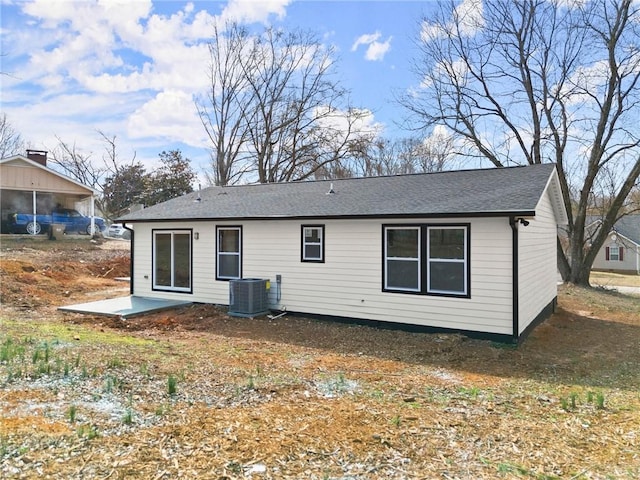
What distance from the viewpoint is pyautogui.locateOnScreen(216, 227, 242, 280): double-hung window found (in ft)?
35.8

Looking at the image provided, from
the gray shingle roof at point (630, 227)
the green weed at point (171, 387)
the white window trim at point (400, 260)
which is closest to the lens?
the green weed at point (171, 387)

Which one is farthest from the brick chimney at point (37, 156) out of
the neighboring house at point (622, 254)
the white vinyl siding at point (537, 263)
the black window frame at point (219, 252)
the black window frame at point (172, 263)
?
the neighboring house at point (622, 254)

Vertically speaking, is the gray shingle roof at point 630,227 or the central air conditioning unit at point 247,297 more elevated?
the gray shingle roof at point 630,227

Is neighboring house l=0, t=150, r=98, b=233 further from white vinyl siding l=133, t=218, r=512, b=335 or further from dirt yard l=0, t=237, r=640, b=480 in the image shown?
dirt yard l=0, t=237, r=640, b=480

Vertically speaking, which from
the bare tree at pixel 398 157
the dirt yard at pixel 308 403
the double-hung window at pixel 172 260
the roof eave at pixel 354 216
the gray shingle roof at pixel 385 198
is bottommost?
the dirt yard at pixel 308 403

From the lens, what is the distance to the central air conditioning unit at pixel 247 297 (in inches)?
391

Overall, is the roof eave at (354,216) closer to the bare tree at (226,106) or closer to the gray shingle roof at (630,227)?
the bare tree at (226,106)

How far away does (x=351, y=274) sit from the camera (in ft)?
30.8

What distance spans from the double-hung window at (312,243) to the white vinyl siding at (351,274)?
5.6 inches

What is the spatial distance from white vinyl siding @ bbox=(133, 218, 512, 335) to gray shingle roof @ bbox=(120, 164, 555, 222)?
0.28 m

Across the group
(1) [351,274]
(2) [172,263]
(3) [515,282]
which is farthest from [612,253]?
(2) [172,263]

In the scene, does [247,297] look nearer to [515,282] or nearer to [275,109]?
[515,282]

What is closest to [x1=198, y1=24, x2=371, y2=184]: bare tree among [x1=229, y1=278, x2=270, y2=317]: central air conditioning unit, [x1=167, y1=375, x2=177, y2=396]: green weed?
[x1=229, y1=278, x2=270, y2=317]: central air conditioning unit

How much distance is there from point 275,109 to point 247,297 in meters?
20.7
